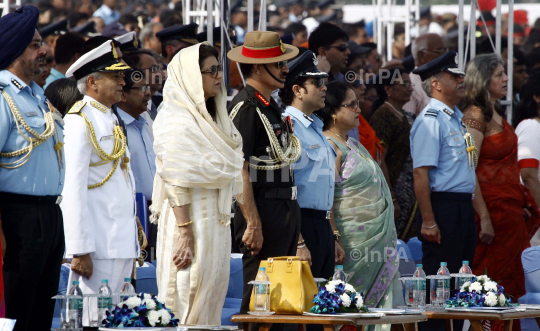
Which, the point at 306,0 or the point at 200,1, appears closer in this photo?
the point at 200,1

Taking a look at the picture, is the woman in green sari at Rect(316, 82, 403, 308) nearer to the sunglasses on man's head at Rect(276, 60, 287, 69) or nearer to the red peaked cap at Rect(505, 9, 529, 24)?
the sunglasses on man's head at Rect(276, 60, 287, 69)

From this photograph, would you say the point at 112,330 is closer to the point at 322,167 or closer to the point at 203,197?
the point at 203,197

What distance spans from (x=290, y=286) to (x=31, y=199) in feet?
4.51

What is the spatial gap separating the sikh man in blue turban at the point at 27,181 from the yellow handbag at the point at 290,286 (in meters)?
1.07

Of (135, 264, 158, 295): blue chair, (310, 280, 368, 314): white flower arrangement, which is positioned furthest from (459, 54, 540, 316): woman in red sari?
(310, 280, 368, 314): white flower arrangement

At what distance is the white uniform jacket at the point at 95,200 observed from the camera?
4.68 meters

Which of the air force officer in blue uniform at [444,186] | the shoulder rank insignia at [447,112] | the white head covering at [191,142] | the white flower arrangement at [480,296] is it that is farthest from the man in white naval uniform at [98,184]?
the shoulder rank insignia at [447,112]

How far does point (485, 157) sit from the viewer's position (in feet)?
23.6

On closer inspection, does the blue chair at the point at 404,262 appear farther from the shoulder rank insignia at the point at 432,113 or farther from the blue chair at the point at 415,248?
the shoulder rank insignia at the point at 432,113

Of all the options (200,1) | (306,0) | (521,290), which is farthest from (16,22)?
(306,0)

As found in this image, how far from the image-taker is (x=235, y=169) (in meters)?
4.68

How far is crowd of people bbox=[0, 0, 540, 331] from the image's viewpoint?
448cm

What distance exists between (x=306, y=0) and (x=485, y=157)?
45.4 feet

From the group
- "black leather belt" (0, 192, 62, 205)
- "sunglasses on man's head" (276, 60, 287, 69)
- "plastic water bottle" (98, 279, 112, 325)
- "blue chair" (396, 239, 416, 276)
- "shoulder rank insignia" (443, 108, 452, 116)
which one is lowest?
"plastic water bottle" (98, 279, 112, 325)
